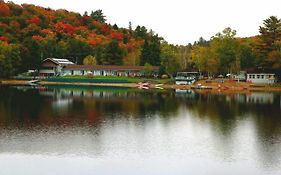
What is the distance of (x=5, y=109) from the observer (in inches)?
1654

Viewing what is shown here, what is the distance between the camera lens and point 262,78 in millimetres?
82000

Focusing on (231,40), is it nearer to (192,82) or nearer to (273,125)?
(192,82)

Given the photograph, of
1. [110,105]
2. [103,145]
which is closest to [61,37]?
[110,105]

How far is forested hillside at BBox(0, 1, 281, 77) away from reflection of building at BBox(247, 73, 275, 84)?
1315 mm

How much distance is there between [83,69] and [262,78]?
4194 centimetres

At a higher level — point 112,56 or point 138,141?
point 112,56

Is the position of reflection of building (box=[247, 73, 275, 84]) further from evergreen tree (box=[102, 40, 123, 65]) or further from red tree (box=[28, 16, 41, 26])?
red tree (box=[28, 16, 41, 26])

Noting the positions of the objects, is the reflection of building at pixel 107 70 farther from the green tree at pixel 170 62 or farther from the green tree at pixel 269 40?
the green tree at pixel 269 40

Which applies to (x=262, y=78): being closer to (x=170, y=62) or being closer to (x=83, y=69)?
(x=170, y=62)

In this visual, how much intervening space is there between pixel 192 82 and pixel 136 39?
56.5 m

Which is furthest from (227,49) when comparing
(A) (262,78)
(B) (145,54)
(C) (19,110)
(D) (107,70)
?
(C) (19,110)

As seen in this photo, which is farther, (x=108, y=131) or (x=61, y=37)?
(x=61, y=37)

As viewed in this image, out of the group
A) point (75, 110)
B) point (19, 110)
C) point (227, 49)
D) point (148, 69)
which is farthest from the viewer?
point (148, 69)

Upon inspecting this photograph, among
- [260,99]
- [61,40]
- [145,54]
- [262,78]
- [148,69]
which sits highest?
[61,40]
